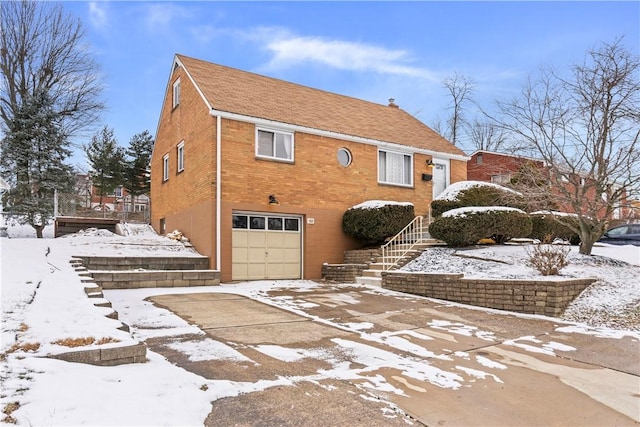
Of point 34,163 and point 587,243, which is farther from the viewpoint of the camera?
point 34,163

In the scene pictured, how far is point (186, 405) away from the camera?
10.1ft

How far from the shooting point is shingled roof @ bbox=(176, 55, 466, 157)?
532 inches

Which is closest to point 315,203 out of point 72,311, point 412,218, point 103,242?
point 412,218

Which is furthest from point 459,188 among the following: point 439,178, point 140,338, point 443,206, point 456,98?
point 456,98

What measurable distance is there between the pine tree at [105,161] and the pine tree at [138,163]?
53 cm

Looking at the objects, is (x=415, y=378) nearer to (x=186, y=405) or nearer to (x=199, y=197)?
(x=186, y=405)

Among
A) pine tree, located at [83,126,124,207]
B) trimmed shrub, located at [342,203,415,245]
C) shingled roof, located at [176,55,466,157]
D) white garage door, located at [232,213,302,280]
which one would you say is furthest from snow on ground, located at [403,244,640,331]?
pine tree, located at [83,126,124,207]

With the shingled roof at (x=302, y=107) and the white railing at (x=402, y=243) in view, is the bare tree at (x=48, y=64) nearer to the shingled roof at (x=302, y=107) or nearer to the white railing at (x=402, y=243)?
the shingled roof at (x=302, y=107)

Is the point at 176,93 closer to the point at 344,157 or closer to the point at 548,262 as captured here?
the point at 344,157

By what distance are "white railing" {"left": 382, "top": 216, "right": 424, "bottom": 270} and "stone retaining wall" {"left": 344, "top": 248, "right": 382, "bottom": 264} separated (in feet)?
1.10

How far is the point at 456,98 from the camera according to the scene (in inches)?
1292

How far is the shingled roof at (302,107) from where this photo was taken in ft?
44.3

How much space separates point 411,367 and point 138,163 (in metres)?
29.4

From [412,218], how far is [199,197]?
6.75m
